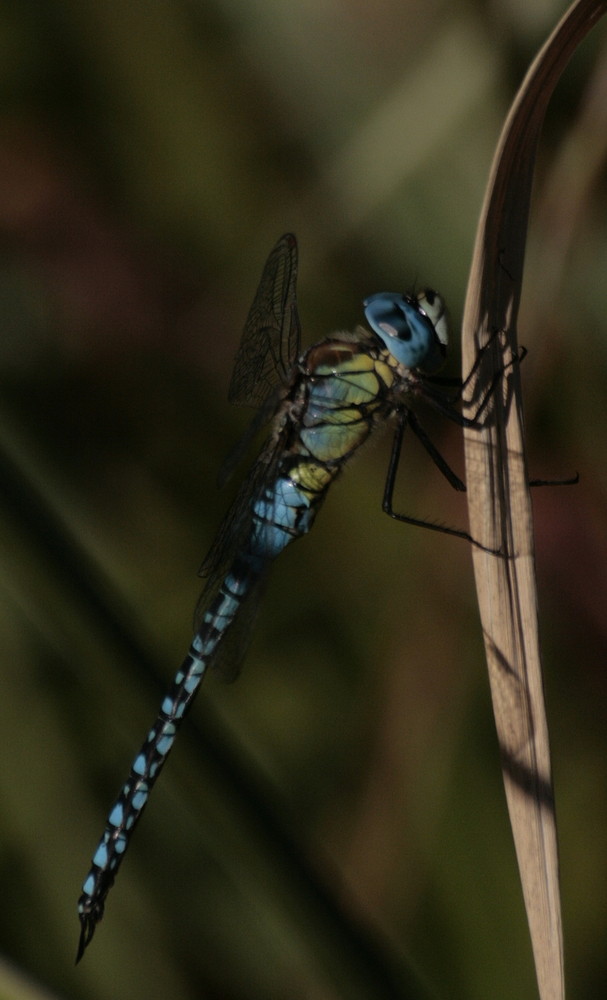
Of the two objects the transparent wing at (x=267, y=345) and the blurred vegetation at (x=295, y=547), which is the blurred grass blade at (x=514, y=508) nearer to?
the blurred vegetation at (x=295, y=547)

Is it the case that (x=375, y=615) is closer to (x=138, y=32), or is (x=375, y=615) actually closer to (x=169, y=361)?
(x=169, y=361)

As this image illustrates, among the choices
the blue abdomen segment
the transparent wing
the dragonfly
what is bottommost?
the blue abdomen segment

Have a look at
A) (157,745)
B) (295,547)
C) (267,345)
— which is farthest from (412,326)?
(157,745)

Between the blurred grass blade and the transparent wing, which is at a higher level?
the transparent wing

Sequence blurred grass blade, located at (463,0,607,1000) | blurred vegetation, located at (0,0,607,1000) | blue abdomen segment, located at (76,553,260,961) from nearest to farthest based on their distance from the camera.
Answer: blurred grass blade, located at (463,0,607,1000) → blue abdomen segment, located at (76,553,260,961) → blurred vegetation, located at (0,0,607,1000)

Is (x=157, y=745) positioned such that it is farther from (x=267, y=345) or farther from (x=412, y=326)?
(x=412, y=326)

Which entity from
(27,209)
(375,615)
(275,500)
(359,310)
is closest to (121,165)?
(27,209)

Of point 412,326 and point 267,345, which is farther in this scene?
point 267,345

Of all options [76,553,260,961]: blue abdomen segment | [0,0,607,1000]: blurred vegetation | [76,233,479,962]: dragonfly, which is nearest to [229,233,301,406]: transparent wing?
[76,233,479,962]: dragonfly

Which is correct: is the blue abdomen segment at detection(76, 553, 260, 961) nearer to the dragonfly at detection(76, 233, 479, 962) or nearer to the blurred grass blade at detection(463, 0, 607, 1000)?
the dragonfly at detection(76, 233, 479, 962)
